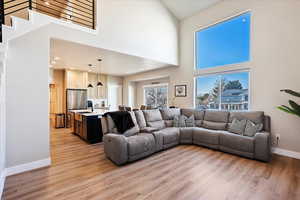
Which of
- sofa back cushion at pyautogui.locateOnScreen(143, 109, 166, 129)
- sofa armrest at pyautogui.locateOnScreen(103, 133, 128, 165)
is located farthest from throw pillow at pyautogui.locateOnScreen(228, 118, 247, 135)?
sofa armrest at pyautogui.locateOnScreen(103, 133, 128, 165)

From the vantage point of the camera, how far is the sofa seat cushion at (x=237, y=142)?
3184 millimetres

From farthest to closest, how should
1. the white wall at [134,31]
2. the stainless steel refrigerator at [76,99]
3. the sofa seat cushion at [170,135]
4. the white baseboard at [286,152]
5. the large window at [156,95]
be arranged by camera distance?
the large window at [156,95] < the stainless steel refrigerator at [76,99] < the sofa seat cushion at [170,135] < the white wall at [134,31] < the white baseboard at [286,152]

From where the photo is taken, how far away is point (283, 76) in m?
3.53

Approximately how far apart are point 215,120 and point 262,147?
4.80 feet

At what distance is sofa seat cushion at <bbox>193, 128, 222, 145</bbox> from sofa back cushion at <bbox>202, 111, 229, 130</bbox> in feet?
1.20

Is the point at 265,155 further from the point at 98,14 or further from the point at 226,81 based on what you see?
the point at 98,14

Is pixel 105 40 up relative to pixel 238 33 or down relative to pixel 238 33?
down

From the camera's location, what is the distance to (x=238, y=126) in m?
3.66

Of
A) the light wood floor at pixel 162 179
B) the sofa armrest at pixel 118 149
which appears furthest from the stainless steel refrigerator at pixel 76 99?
the sofa armrest at pixel 118 149

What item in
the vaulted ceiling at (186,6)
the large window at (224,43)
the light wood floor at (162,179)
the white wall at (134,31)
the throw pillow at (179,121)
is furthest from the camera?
the vaulted ceiling at (186,6)

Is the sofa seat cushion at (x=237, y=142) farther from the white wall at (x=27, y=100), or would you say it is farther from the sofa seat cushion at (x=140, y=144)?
the white wall at (x=27, y=100)

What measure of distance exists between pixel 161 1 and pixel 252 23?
Result: 3.09 m

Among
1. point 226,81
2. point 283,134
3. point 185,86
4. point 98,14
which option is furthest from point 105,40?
point 283,134

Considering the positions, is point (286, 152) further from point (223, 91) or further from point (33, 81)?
point (33, 81)
